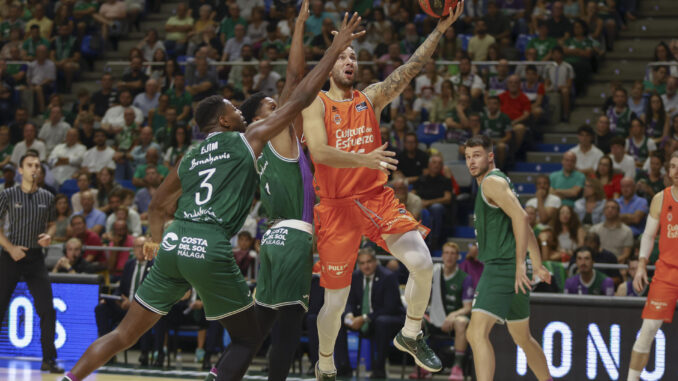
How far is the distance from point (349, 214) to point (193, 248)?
1.59 m

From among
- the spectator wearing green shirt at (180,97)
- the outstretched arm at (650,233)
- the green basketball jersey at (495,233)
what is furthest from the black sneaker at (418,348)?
the spectator wearing green shirt at (180,97)

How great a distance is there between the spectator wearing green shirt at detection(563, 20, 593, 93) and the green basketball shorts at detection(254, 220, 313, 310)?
9859 millimetres

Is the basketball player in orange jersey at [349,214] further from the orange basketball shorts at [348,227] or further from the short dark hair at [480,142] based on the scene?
the short dark hair at [480,142]

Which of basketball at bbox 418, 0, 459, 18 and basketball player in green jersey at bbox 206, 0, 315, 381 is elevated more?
basketball at bbox 418, 0, 459, 18

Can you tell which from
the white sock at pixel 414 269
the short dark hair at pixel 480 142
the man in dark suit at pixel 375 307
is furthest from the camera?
the man in dark suit at pixel 375 307

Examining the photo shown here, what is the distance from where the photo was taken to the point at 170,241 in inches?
246

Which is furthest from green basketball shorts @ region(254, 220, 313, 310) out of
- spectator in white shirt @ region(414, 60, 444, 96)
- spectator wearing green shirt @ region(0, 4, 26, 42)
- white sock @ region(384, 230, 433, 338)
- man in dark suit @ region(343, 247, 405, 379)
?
spectator wearing green shirt @ region(0, 4, 26, 42)

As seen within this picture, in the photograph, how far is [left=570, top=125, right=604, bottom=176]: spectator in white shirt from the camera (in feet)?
44.7

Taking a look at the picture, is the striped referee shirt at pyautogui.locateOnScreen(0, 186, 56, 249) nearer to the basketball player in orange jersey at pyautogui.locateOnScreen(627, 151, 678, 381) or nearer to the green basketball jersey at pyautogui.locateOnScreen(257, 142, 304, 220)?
the green basketball jersey at pyautogui.locateOnScreen(257, 142, 304, 220)

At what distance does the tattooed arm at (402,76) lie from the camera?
7.57 meters

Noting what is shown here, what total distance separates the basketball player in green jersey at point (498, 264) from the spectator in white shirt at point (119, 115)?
10.6m

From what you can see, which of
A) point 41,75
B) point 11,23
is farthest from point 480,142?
point 11,23

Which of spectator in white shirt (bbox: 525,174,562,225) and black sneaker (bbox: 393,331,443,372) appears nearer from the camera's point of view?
black sneaker (bbox: 393,331,443,372)

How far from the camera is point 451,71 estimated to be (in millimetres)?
15922
